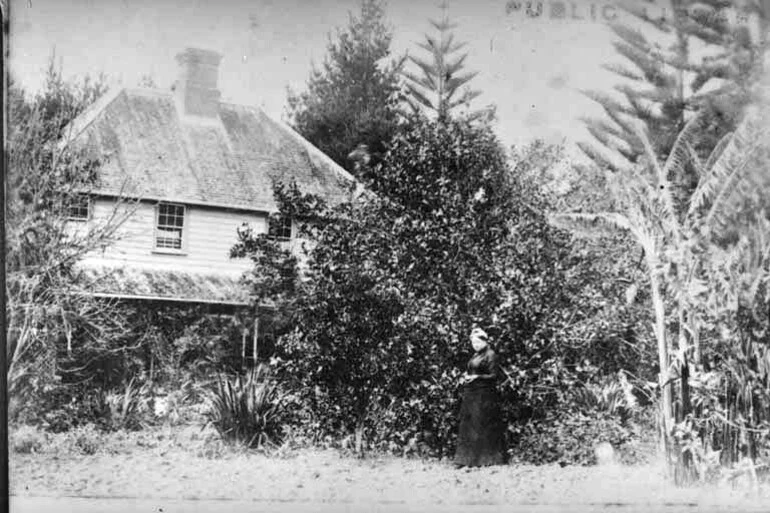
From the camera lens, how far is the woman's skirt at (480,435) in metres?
5.06

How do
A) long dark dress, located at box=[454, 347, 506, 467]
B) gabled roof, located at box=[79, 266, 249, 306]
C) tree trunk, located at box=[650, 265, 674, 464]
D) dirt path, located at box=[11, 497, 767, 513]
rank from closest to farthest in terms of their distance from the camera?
1. dirt path, located at box=[11, 497, 767, 513]
2. gabled roof, located at box=[79, 266, 249, 306]
3. long dark dress, located at box=[454, 347, 506, 467]
4. tree trunk, located at box=[650, 265, 674, 464]

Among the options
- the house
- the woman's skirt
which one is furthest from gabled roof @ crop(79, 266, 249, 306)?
the woman's skirt

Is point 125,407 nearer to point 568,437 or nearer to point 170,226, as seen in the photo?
point 170,226

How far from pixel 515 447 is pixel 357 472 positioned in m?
1.01

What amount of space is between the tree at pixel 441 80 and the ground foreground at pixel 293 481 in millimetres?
2244

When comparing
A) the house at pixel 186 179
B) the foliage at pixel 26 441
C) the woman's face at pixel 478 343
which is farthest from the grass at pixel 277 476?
the house at pixel 186 179

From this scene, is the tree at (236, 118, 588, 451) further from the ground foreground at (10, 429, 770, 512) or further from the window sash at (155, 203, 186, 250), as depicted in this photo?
the window sash at (155, 203, 186, 250)

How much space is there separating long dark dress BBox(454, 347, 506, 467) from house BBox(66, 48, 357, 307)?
150 centimetres

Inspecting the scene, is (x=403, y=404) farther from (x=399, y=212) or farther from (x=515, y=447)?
(x=399, y=212)

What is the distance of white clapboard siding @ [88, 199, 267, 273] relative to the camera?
195 inches

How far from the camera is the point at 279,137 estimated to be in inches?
201

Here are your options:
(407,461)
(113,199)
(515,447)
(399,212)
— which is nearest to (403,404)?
(407,461)

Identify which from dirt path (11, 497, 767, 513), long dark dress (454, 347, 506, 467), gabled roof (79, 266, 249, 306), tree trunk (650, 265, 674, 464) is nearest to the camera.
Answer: dirt path (11, 497, 767, 513)

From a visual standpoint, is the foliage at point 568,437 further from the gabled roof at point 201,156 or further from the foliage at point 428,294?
the gabled roof at point 201,156
